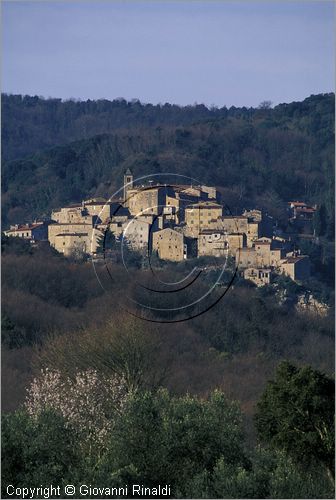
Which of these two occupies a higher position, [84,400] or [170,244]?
[170,244]

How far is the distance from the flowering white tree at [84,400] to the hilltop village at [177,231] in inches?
932

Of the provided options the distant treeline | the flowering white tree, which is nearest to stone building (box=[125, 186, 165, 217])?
the distant treeline

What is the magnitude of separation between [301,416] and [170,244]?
31.8m

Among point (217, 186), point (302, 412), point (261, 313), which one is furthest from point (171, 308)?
point (217, 186)

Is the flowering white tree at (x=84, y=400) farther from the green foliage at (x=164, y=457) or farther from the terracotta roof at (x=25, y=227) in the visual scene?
the terracotta roof at (x=25, y=227)

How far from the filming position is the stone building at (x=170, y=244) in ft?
145

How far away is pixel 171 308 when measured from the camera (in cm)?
3456

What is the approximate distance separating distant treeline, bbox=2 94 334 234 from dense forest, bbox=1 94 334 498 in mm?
118

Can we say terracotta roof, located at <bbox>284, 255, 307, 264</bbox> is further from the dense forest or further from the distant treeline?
the distant treeline

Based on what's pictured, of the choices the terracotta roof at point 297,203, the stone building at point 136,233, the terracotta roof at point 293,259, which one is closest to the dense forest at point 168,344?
the terracotta roof at point 297,203

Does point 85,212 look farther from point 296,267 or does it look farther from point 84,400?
point 84,400

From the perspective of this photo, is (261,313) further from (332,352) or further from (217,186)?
(217,186)

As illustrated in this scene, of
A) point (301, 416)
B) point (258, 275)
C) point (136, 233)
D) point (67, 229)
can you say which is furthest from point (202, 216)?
point (301, 416)

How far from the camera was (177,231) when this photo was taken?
1831 inches
